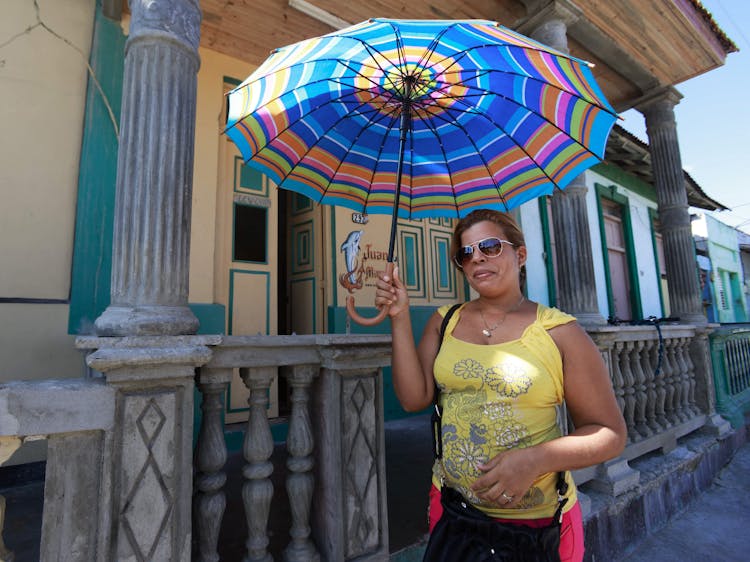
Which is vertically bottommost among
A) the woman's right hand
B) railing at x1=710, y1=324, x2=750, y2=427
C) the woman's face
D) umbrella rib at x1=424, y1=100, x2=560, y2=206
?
railing at x1=710, y1=324, x2=750, y2=427

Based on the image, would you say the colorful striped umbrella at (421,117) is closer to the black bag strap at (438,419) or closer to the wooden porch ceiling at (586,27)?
the black bag strap at (438,419)

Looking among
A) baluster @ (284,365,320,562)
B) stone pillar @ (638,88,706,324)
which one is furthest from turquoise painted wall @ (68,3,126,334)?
stone pillar @ (638,88,706,324)

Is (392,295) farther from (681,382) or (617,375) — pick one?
(681,382)

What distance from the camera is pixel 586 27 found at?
4230mm

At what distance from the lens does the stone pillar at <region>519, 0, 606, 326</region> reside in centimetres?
364

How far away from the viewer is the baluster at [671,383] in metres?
4.36

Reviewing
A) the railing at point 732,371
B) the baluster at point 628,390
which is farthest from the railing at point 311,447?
the railing at point 732,371

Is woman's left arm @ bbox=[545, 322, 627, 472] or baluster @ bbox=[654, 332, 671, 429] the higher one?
woman's left arm @ bbox=[545, 322, 627, 472]

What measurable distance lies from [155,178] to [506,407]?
163 cm

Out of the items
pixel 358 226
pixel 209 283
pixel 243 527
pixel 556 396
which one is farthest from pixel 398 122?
pixel 358 226

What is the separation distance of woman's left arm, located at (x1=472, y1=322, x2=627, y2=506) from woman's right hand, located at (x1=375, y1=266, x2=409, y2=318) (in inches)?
19.8

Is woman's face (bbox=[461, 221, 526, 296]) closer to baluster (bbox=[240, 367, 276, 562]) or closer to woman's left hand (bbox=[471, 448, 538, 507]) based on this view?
woman's left hand (bbox=[471, 448, 538, 507])

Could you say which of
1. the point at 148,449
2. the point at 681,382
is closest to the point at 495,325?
the point at 148,449

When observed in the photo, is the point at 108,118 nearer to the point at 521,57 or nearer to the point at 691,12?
the point at 521,57
